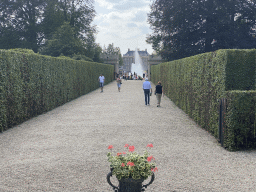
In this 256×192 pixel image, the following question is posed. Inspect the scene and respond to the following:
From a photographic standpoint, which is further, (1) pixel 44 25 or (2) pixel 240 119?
(1) pixel 44 25

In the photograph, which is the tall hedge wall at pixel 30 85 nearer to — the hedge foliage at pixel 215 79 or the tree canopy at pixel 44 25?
the hedge foliage at pixel 215 79

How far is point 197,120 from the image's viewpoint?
10.3 m

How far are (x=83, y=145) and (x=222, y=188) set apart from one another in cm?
404

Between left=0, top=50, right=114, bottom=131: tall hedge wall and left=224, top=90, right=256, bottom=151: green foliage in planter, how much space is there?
768 cm

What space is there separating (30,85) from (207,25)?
2107cm

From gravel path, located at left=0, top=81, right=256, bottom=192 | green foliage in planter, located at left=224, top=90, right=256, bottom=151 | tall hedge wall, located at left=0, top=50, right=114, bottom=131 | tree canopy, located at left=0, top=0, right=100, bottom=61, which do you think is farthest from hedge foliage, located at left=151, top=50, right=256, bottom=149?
tree canopy, located at left=0, top=0, right=100, bottom=61

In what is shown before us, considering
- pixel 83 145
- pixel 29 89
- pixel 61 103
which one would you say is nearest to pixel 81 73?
pixel 61 103

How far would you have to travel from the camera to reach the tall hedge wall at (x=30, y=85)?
9.59 m

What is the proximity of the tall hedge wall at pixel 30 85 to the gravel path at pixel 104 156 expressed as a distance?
Result: 796mm

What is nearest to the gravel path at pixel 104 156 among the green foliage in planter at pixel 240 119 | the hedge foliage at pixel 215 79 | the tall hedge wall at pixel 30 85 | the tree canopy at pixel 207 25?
the green foliage in planter at pixel 240 119

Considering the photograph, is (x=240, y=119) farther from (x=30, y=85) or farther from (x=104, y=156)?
(x=30, y=85)

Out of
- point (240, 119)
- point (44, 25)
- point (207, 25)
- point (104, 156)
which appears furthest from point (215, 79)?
point (44, 25)

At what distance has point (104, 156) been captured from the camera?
20.8 feet

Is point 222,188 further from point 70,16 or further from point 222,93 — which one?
point 70,16
